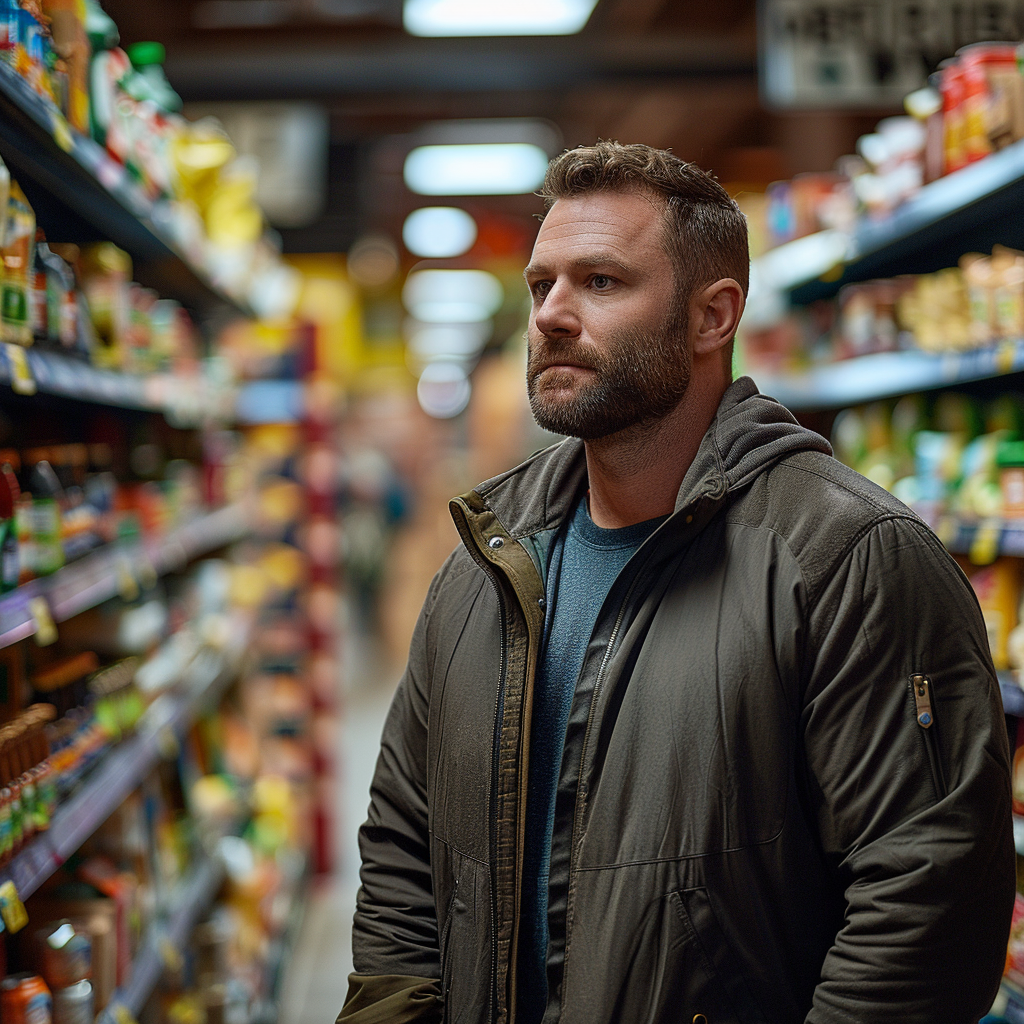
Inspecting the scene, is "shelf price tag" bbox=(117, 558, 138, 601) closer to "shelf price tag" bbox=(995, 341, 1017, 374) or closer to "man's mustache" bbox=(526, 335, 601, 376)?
"man's mustache" bbox=(526, 335, 601, 376)

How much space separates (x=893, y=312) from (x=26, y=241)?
215cm

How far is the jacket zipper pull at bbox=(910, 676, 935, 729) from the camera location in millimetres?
1290

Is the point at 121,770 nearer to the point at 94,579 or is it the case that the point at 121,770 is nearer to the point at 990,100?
the point at 94,579

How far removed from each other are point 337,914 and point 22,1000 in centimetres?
316

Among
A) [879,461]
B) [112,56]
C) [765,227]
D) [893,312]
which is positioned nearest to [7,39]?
[112,56]

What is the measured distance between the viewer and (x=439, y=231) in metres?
11.9

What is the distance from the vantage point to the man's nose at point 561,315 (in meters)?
1.57

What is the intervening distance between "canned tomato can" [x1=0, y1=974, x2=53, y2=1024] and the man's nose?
1.35 meters

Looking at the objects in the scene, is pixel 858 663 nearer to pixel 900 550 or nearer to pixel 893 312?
pixel 900 550

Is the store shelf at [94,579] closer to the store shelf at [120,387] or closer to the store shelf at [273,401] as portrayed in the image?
the store shelf at [120,387]

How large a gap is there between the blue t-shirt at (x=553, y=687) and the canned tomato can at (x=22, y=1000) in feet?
2.78

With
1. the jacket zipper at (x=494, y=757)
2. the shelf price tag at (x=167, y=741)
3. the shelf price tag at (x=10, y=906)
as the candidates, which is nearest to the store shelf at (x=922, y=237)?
the jacket zipper at (x=494, y=757)

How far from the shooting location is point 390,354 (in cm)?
1875

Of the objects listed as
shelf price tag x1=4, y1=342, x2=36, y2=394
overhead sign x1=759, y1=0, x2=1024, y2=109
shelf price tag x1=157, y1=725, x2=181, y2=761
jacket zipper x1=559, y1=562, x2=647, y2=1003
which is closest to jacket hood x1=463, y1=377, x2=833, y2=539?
jacket zipper x1=559, y1=562, x2=647, y2=1003
